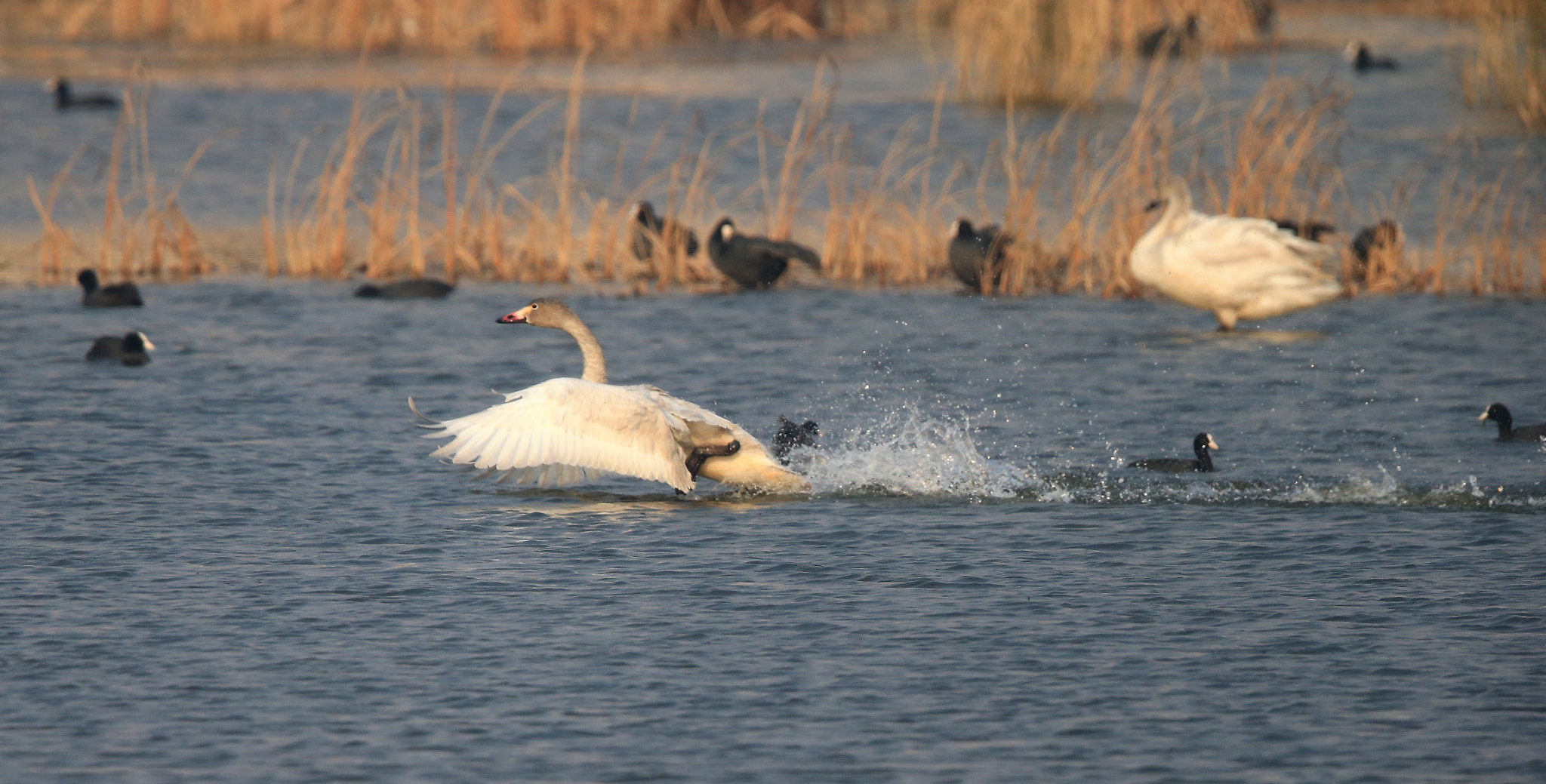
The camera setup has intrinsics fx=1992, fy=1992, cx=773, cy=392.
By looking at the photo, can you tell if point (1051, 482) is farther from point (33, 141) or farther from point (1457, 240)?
point (33, 141)

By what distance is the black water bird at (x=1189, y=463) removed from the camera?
10008 mm

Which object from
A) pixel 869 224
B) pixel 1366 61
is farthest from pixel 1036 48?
pixel 1366 61

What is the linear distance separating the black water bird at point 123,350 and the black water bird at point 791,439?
492cm

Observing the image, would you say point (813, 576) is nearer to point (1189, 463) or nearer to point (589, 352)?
point (589, 352)

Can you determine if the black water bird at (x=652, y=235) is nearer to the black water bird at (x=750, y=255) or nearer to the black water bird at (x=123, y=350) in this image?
the black water bird at (x=750, y=255)

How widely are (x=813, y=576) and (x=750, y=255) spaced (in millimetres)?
7645

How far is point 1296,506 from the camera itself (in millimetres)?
9438

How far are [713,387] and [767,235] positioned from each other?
13.8 feet

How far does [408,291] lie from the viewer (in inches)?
605

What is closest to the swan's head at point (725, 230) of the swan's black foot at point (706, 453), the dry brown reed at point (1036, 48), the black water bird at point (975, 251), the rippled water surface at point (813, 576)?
the black water bird at point (975, 251)

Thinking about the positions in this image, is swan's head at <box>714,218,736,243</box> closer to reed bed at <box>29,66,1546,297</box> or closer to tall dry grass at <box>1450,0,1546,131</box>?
reed bed at <box>29,66,1546,297</box>

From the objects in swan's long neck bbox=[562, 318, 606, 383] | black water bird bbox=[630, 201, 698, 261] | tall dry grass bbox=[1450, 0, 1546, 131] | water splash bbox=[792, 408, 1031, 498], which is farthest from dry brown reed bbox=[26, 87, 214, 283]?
tall dry grass bbox=[1450, 0, 1546, 131]

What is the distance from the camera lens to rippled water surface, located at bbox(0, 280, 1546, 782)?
6297 millimetres

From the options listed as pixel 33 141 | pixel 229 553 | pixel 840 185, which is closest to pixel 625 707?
pixel 229 553
